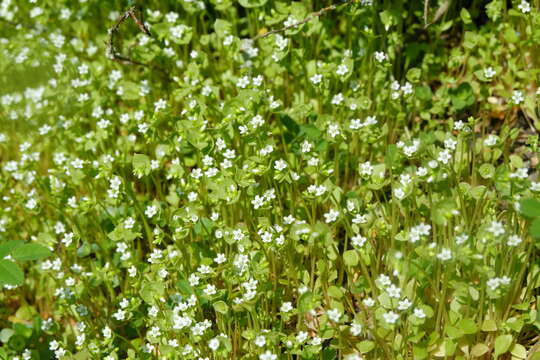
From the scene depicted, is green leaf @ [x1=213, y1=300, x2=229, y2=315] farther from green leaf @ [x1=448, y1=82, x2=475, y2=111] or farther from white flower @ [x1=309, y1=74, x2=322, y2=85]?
green leaf @ [x1=448, y1=82, x2=475, y2=111]

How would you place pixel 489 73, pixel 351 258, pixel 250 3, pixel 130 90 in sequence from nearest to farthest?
pixel 351 258 → pixel 489 73 → pixel 250 3 → pixel 130 90

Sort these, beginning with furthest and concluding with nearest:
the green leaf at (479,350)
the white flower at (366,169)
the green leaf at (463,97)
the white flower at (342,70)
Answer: the green leaf at (463,97), the white flower at (342,70), the white flower at (366,169), the green leaf at (479,350)

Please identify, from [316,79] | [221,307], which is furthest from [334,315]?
[316,79]

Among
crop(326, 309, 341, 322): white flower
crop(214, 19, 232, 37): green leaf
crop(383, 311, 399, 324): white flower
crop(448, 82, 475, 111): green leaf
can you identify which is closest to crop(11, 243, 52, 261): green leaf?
crop(326, 309, 341, 322): white flower

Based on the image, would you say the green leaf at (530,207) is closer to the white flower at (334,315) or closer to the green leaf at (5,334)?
the white flower at (334,315)

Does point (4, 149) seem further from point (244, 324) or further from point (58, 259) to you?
point (244, 324)

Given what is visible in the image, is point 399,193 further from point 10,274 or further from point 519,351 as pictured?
point 10,274

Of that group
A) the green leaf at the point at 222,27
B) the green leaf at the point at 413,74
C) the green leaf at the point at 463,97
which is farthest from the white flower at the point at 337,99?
the green leaf at the point at 222,27
